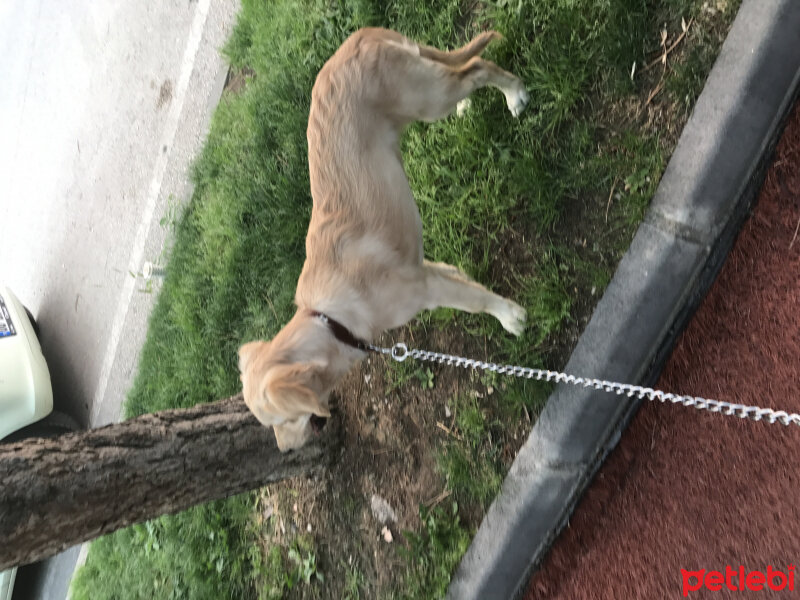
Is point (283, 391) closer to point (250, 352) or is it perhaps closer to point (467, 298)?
point (250, 352)

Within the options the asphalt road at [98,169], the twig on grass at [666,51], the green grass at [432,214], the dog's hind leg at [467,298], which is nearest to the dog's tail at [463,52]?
the green grass at [432,214]

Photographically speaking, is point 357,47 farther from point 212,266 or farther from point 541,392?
point 212,266

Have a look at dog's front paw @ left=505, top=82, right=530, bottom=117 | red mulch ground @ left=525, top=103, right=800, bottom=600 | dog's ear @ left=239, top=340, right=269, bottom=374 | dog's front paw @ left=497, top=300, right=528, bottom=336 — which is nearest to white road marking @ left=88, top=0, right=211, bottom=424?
dog's ear @ left=239, top=340, right=269, bottom=374

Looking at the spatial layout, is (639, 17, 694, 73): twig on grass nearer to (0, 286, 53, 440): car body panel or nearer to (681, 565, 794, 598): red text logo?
(681, 565, 794, 598): red text logo

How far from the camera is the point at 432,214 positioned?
3.59 metres

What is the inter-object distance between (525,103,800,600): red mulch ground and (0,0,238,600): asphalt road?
16.1 ft

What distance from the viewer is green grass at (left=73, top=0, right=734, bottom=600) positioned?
2.87 m

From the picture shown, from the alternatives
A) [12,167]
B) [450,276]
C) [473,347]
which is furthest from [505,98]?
[12,167]

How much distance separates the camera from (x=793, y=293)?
2326 millimetres

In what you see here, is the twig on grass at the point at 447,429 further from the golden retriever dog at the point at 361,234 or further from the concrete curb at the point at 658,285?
the golden retriever dog at the point at 361,234

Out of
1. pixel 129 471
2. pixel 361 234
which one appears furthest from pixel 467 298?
pixel 129 471

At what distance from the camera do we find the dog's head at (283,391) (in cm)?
229

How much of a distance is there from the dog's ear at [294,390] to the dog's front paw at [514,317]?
43.2 inches

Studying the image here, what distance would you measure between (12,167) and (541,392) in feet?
27.0
